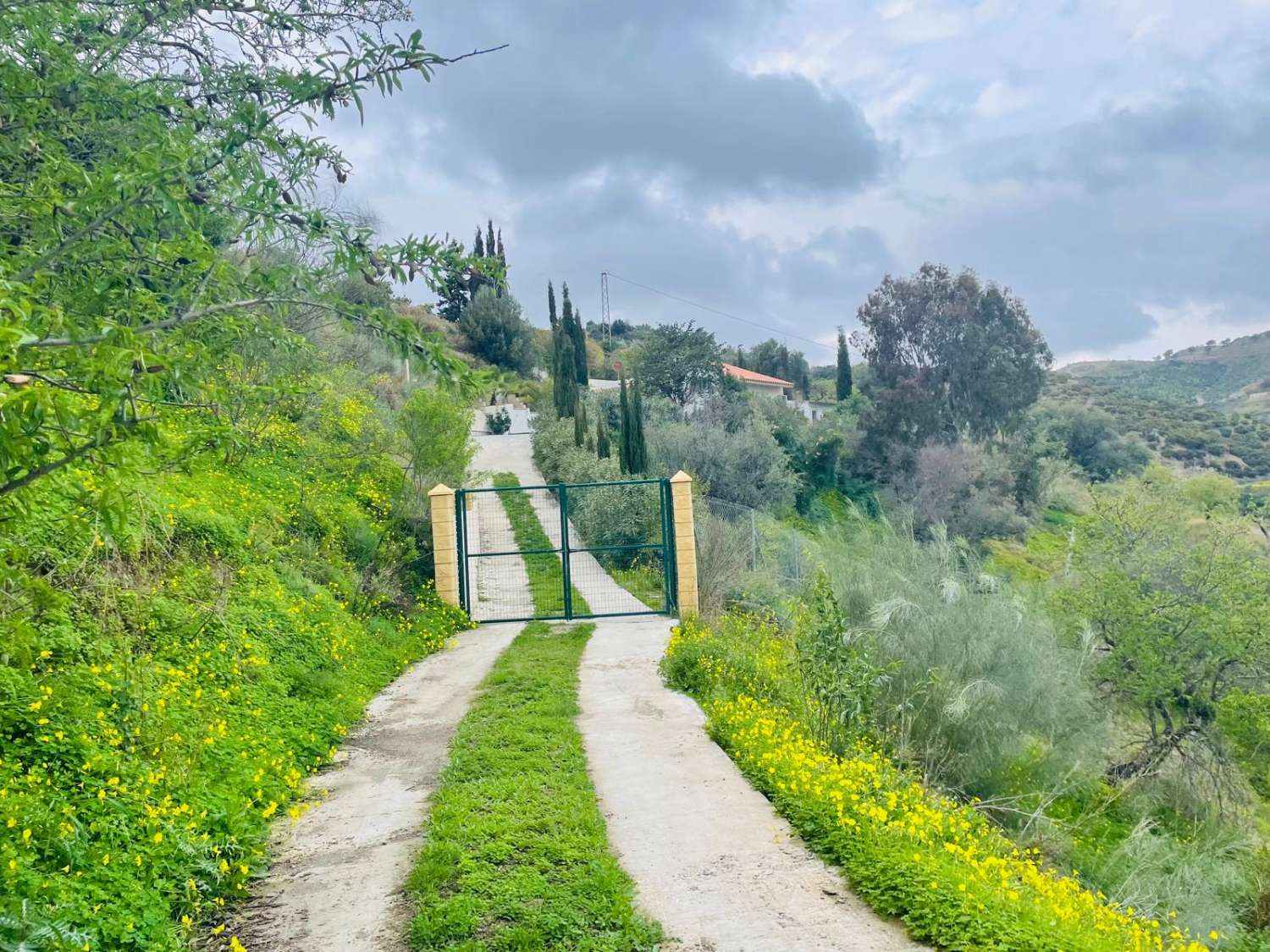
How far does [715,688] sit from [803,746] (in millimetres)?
2045

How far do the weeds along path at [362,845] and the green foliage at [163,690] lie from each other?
19 cm

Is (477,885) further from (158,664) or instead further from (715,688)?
(715,688)

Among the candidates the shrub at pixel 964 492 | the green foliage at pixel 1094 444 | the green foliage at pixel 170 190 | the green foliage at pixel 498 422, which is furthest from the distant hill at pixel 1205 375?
the green foliage at pixel 170 190

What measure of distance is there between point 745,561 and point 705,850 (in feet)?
33.9

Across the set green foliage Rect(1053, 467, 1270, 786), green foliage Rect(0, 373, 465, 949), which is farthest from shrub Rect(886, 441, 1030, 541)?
green foliage Rect(0, 373, 465, 949)

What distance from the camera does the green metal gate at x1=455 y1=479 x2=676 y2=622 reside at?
12.8 metres

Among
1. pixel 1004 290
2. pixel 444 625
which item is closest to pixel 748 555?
pixel 444 625

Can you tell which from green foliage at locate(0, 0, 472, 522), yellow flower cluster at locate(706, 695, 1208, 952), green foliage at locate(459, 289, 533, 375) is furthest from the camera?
green foliage at locate(459, 289, 533, 375)

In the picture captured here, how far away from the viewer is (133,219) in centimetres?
331

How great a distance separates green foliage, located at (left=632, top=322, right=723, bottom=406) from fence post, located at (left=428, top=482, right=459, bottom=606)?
83.5 ft

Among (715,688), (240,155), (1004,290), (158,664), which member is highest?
(1004,290)

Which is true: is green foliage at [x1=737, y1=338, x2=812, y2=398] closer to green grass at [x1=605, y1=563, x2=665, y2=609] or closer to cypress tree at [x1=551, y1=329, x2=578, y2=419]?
cypress tree at [x1=551, y1=329, x2=578, y2=419]

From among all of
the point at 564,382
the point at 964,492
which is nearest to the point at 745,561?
the point at 564,382

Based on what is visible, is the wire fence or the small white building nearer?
the wire fence
